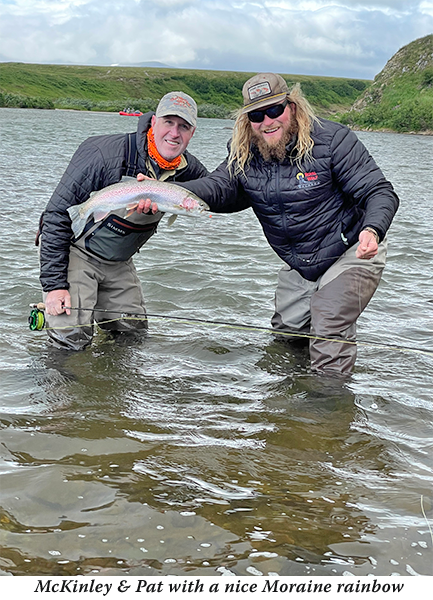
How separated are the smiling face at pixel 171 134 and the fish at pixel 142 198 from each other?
359mm

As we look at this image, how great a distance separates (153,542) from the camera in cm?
313

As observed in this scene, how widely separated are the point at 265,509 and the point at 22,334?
423cm

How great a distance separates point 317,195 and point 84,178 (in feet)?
6.64

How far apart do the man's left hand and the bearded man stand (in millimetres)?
231

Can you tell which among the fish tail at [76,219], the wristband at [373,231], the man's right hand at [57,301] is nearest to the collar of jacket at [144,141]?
the fish tail at [76,219]

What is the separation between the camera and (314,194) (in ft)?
17.9

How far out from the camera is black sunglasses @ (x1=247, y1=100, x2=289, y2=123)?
211 inches

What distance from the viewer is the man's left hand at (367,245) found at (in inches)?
191

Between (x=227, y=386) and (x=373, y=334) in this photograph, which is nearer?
(x=227, y=386)

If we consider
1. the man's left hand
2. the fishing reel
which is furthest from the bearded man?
the fishing reel

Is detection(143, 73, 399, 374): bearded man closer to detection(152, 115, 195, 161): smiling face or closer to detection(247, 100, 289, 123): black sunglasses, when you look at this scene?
detection(247, 100, 289, 123): black sunglasses

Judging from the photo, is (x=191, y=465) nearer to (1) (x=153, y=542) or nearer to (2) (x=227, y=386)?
(1) (x=153, y=542)
